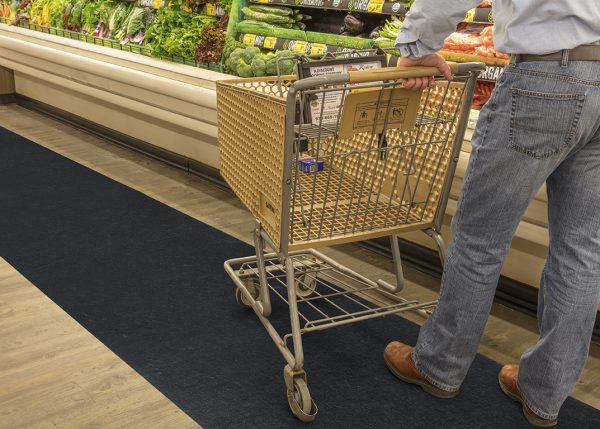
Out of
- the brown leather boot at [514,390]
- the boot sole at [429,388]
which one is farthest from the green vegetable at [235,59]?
the brown leather boot at [514,390]

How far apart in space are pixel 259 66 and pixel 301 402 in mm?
2640

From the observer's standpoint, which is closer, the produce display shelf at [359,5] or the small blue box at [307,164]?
the small blue box at [307,164]

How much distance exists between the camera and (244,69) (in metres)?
4.54

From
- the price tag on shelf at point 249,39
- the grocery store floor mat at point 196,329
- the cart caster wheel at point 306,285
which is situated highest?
the price tag on shelf at point 249,39

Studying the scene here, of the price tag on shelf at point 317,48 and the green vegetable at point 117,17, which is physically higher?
the price tag on shelf at point 317,48

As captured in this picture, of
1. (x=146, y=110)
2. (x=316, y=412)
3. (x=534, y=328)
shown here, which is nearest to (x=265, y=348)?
(x=316, y=412)

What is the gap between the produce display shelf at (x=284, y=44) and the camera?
4.36 m

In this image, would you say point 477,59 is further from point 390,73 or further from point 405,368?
point 405,368

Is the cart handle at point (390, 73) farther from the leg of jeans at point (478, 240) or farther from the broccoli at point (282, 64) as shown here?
the broccoli at point (282, 64)

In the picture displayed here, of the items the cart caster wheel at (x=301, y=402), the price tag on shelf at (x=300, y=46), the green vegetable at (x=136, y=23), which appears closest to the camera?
the cart caster wheel at (x=301, y=402)

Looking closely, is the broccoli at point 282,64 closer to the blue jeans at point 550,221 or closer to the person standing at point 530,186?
the person standing at point 530,186

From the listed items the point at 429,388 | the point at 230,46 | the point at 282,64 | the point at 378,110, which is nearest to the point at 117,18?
the point at 230,46

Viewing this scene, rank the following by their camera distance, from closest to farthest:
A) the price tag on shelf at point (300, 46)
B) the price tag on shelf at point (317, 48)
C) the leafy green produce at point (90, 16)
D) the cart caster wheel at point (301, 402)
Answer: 1. the cart caster wheel at point (301, 402)
2. the price tag on shelf at point (317, 48)
3. the price tag on shelf at point (300, 46)
4. the leafy green produce at point (90, 16)

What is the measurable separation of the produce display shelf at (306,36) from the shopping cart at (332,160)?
4.89 feet
